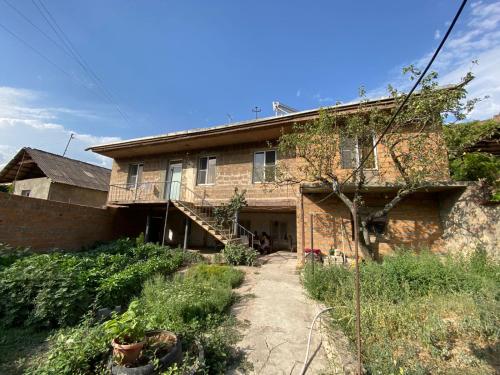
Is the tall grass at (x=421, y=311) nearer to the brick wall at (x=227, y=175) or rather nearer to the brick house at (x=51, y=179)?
the brick wall at (x=227, y=175)

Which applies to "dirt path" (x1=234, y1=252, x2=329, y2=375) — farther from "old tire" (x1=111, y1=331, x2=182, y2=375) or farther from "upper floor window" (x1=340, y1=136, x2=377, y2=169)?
"upper floor window" (x1=340, y1=136, x2=377, y2=169)

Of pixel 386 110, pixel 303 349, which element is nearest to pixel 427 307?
pixel 303 349

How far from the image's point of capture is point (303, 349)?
3832 mm

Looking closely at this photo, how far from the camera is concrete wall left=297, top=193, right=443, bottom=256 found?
315 inches

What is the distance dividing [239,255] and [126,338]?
631 cm

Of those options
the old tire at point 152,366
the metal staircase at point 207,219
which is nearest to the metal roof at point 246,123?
the metal staircase at point 207,219

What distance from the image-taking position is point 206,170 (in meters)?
13.0

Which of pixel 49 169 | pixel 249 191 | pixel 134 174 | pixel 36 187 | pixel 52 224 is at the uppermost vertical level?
pixel 49 169

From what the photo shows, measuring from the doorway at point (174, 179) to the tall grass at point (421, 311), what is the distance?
960 centimetres

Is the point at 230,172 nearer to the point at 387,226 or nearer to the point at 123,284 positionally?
the point at 387,226

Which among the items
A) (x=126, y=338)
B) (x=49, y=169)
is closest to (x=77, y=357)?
(x=126, y=338)

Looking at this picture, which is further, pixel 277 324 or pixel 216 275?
pixel 216 275

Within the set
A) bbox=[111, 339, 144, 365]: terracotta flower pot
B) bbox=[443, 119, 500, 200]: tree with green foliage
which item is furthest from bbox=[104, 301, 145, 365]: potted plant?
bbox=[443, 119, 500, 200]: tree with green foliage

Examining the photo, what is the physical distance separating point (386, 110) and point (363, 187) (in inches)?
112
